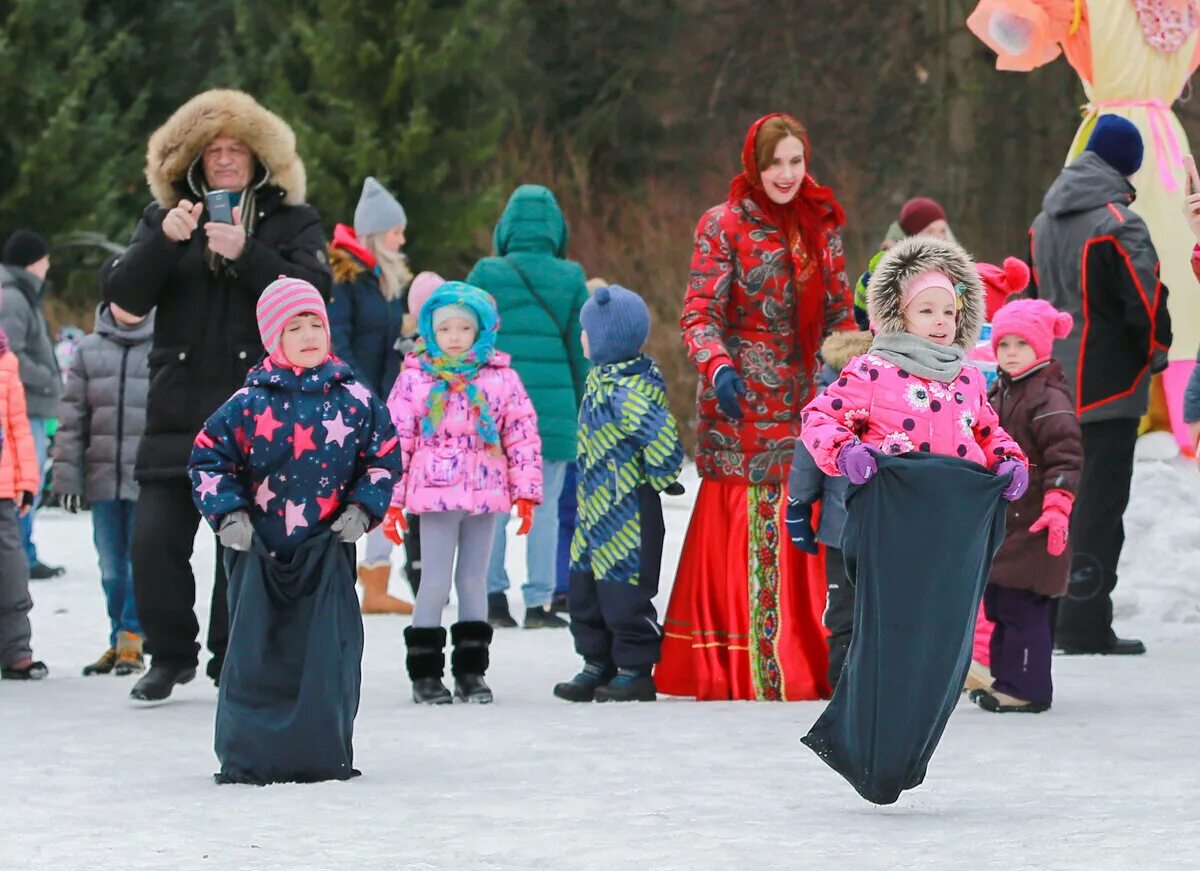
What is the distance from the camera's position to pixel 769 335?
8172 mm

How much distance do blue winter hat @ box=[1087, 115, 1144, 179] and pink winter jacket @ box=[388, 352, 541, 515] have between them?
8.53 feet

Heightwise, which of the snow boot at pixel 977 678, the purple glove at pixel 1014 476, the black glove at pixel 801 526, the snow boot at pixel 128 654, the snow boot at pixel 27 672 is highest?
the purple glove at pixel 1014 476

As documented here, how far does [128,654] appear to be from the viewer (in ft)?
29.6

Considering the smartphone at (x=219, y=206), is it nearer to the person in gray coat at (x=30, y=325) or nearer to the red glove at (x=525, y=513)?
the red glove at (x=525, y=513)

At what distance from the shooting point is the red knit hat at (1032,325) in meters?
7.91

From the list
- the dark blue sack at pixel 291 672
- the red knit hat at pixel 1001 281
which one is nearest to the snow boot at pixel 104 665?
the dark blue sack at pixel 291 672

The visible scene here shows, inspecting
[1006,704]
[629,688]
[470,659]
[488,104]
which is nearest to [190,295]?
[470,659]

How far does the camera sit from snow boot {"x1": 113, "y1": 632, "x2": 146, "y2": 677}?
896 cm

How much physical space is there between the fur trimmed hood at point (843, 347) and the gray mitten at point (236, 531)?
2269 mm

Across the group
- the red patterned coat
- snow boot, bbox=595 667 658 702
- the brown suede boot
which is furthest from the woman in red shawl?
the brown suede boot

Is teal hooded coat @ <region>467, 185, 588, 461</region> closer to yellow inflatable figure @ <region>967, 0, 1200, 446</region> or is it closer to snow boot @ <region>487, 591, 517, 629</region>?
snow boot @ <region>487, 591, 517, 629</region>

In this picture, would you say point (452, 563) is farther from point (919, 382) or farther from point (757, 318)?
point (919, 382)

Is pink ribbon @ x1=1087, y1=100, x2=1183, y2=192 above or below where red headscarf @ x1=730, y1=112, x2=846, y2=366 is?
above

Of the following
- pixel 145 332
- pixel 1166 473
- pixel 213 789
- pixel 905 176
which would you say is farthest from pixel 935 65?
pixel 213 789
